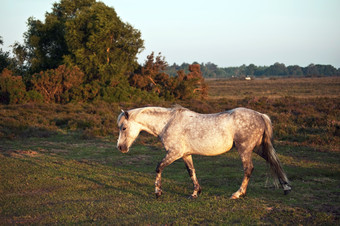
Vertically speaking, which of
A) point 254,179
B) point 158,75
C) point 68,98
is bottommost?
point 254,179

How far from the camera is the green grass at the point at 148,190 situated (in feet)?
19.5

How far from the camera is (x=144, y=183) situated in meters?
8.70

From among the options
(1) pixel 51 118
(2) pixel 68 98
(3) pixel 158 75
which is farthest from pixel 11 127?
(3) pixel 158 75

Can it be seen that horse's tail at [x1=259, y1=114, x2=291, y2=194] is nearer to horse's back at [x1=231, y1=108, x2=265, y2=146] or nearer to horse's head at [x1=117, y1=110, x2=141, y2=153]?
horse's back at [x1=231, y1=108, x2=265, y2=146]

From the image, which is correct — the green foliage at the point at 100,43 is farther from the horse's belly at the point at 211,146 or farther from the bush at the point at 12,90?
the horse's belly at the point at 211,146

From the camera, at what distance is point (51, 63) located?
35375mm

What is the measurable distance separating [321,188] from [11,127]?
673 inches

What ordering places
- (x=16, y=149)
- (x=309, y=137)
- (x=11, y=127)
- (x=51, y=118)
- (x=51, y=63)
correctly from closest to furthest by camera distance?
(x=16, y=149) < (x=309, y=137) < (x=11, y=127) < (x=51, y=118) < (x=51, y=63)

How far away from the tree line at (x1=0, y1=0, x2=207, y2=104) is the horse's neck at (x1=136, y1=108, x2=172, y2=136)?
23602mm

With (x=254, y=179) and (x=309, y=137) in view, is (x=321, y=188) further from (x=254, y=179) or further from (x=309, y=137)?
(x=309, y=137)

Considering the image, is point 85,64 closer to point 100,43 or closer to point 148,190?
point 100,43

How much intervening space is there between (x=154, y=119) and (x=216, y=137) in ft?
5.24

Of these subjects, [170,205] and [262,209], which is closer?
[262,209]

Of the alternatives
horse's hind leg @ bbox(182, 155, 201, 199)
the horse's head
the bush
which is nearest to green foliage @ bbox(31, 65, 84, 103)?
the bush
